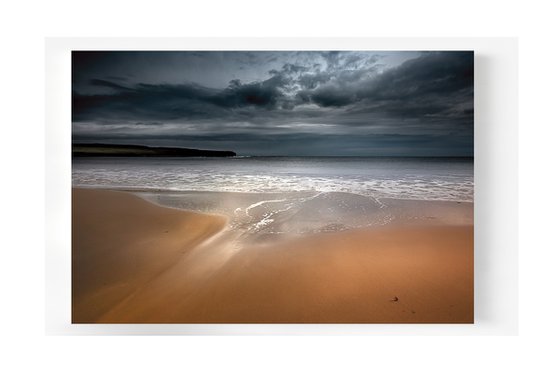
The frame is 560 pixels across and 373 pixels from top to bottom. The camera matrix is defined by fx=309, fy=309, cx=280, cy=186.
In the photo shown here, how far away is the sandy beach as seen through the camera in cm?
193

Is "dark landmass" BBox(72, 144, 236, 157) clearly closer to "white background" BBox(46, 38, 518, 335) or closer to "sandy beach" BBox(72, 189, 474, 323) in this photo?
"white background" BBox(46, 38, 518, 335)

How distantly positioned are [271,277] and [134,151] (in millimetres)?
1216

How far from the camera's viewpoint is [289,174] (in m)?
2.09

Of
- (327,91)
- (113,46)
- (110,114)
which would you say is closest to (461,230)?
(327,91)

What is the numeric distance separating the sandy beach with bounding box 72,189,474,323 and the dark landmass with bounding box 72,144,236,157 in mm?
269

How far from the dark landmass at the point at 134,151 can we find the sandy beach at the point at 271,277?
27 centimetres

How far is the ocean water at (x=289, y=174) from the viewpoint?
6.54 ft

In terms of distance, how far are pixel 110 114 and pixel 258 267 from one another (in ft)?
4.52

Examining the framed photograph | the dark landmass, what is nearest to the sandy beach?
the framed photograph
